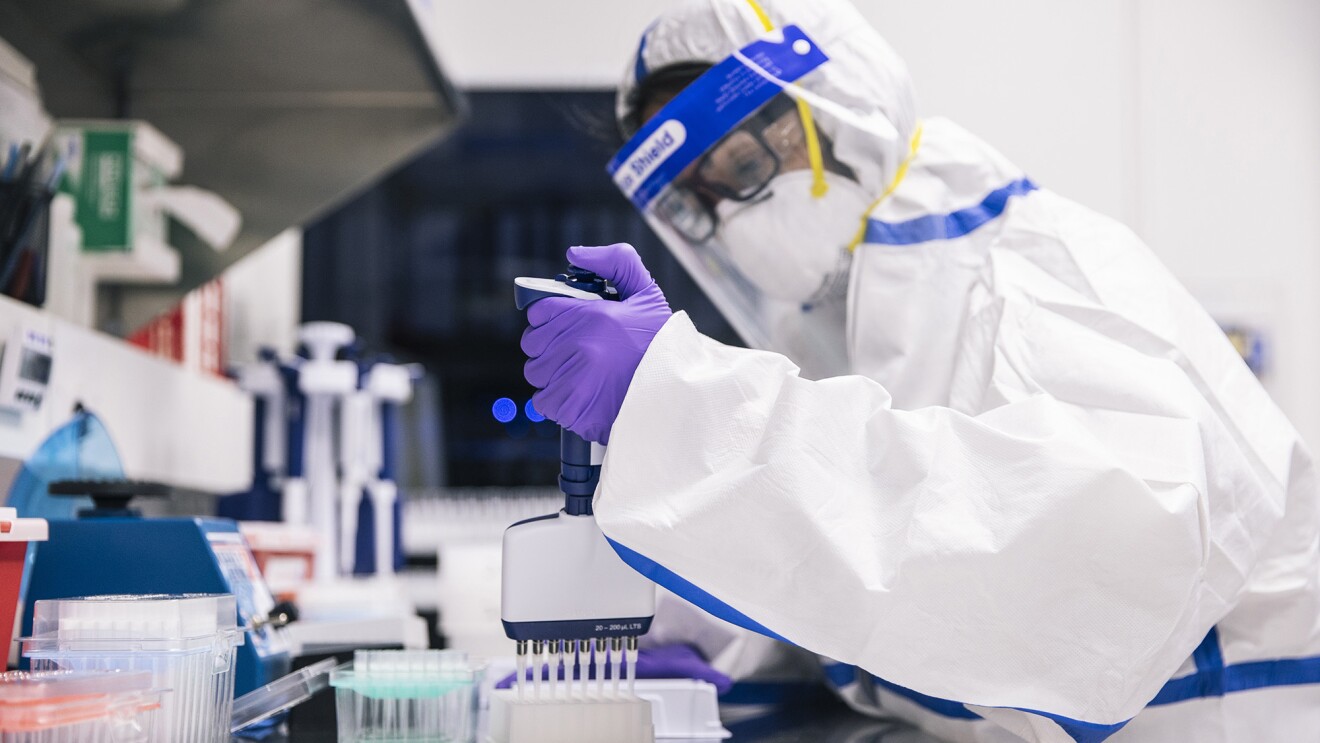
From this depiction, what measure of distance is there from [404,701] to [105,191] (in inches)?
45.5

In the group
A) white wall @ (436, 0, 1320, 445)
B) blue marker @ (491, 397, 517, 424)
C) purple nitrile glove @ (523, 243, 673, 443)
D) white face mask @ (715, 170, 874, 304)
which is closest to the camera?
purple nitrile glove @ (523, 243, 673, 443)

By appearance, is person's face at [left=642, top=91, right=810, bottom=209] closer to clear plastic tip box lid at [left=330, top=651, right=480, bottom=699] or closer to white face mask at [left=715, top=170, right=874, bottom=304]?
white face mask at [left=715, top=170, right=874, bottom=304]

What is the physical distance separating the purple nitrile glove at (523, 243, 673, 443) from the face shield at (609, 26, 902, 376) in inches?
13.7

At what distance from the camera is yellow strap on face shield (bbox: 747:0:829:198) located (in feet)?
4.19

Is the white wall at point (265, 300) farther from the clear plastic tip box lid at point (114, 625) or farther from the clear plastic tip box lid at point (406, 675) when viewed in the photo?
the clear plastic tip box lid at point (114, 625)

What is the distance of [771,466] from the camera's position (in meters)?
0.89

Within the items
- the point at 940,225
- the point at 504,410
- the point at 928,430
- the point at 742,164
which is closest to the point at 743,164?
the point at 742,164

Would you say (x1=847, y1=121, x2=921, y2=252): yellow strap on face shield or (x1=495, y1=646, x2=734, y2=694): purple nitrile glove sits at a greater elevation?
(x1=847, y1=121, x2=921, y2=252): yellow strap on face shield

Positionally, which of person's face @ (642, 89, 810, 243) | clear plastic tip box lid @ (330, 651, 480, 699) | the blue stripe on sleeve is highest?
person's face @ (642, 89, 810, 243)

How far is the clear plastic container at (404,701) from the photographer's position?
958mm

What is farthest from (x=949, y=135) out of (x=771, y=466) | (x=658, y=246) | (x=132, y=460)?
(x=658, y=246)

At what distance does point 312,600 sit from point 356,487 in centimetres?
53

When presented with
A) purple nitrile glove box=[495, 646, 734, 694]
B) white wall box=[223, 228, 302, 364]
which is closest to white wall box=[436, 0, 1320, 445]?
white wall box=[223, 228, 302, 364]

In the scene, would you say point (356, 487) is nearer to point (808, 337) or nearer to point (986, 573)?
point (808, 337)
